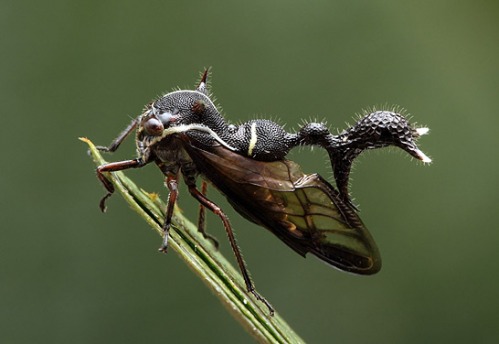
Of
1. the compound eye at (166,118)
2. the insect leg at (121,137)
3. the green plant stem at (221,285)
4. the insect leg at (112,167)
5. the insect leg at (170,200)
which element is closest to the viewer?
the green plant stem at (221,285)

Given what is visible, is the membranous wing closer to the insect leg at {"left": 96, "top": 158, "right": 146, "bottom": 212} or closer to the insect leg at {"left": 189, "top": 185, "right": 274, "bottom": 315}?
the insect leg at {"left": 189, "top": 185, "right": 274, "bottom": 315}

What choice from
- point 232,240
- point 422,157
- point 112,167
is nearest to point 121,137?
point 112,167

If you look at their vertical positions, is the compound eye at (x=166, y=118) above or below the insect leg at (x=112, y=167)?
above

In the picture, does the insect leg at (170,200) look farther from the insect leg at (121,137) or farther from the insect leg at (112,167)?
the insect leg at (121,137)

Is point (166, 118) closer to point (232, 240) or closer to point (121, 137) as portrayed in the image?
point (121, 137)

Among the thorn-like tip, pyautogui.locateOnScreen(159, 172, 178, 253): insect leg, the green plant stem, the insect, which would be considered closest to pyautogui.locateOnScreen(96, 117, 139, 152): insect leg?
the insect

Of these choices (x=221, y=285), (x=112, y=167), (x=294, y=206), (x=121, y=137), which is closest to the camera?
(x=221, y=285)

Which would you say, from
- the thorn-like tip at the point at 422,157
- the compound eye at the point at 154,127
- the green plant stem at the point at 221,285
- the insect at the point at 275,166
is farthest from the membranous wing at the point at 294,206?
the green plant stem at the point at 221,285
